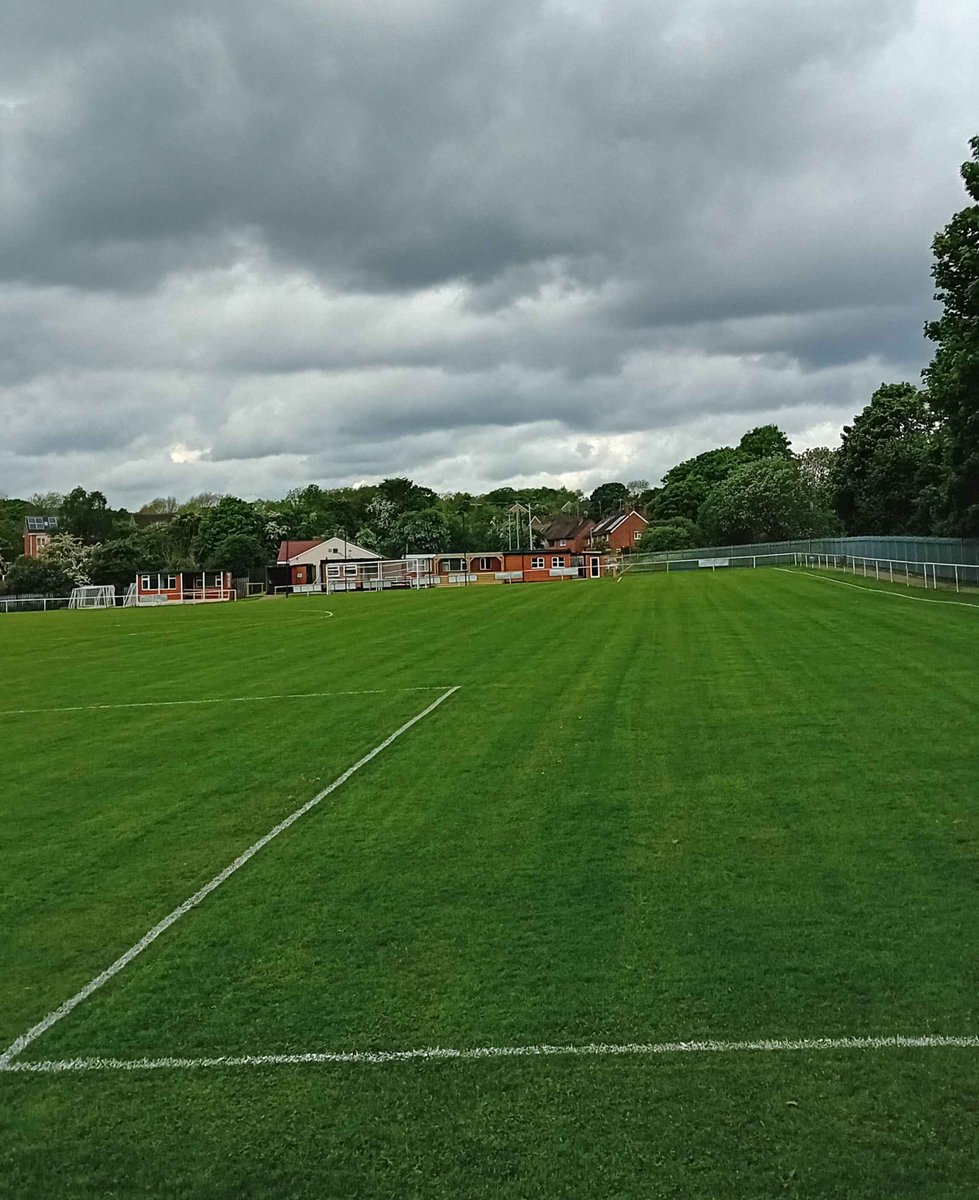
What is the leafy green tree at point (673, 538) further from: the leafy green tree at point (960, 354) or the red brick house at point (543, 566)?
the leafy green tree at point (960, 354)

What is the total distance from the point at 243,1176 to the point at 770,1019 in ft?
8.69

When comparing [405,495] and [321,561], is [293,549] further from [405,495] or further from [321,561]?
[405,495]

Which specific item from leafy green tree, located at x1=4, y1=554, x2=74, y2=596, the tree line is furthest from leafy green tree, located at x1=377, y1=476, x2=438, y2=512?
leafy green tree, located at x1=4, y1=554, x2=74, y2=596

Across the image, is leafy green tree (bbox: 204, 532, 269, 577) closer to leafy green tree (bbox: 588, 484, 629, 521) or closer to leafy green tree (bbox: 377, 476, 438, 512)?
leafy green tree (bbox: 377, 476, 438, 512)

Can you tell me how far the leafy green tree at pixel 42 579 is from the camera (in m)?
89.4

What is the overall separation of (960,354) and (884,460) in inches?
1433

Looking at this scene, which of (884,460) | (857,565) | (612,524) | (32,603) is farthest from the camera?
(612,524)

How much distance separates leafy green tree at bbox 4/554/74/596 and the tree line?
0.35ft

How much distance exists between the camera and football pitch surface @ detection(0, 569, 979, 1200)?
4426 millimetres

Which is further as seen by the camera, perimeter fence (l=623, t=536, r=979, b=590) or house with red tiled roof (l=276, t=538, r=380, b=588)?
house with red tiled roof (l=276, t=538, r=380, b=588)

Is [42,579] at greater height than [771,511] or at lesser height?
lesser

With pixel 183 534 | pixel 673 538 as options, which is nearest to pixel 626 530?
pixel 673 538

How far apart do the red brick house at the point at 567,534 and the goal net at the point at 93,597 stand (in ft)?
230

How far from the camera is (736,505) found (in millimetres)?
95125
